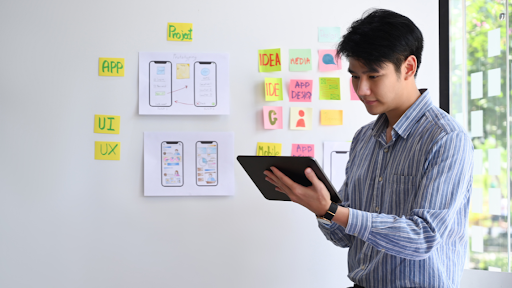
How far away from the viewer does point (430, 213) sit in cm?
83

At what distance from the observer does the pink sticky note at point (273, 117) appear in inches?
61.7

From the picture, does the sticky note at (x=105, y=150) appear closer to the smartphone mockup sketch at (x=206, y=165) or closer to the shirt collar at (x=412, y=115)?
the smartphone mockup sketch at (x=206, y=165)

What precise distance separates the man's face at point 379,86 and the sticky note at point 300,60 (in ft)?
2.04

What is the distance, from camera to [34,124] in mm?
1534

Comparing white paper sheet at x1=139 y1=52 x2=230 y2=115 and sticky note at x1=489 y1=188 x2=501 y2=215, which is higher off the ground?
white paper sheet at x1=139 y1=52 x2=230 y2=115

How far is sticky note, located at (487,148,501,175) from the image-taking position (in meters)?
1.53

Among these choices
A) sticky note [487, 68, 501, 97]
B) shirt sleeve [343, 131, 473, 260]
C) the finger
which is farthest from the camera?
sticky note [487, 68, 501, 97]

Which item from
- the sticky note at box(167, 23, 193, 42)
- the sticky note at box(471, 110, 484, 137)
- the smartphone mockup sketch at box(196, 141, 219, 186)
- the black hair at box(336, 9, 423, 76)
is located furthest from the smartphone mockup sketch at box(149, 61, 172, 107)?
the sticky note at box(471, 110, 484, 137)

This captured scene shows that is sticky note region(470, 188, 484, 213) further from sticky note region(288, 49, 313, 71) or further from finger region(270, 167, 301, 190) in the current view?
finger region(270, 167, 301, 190)

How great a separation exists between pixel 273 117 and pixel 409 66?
0.70 m

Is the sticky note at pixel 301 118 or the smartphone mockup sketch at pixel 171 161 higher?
the sticky note at pixel 301 118

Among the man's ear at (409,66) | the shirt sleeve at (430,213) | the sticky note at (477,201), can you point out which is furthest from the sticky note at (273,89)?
the sticky note at (477,201)

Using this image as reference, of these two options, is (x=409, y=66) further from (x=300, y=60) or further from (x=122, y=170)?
(x=122, y=170)

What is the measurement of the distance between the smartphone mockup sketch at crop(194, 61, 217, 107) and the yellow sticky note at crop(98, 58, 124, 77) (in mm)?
307
